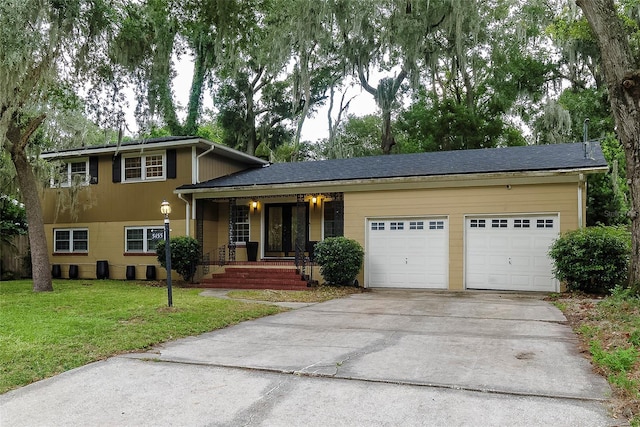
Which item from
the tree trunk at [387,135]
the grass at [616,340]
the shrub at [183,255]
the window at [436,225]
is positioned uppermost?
the tree trunk at [387,135]

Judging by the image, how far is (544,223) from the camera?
1098 cm

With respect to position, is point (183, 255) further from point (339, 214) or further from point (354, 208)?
point (354, 208)

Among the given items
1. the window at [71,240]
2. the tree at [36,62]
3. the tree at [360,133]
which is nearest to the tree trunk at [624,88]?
the tree at [36,62]

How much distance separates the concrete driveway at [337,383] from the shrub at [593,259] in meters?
3.70

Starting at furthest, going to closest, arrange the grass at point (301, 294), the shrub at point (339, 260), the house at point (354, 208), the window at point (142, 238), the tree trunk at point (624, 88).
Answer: the window at point (142, 238), the shrub at point (339, 260), the house at point (354, 208), the grass at point (301, 294), the tree trunk at point (624, 88)

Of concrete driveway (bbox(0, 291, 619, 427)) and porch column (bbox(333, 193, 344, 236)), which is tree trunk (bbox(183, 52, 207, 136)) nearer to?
porch column (bbox(333, 193, 344, 236))

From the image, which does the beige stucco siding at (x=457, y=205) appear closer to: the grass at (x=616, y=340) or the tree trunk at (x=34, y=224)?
the grass at (x=616, y=340)

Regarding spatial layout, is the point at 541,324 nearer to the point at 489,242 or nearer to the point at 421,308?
the point at 421,308

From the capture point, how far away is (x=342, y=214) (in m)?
13.1

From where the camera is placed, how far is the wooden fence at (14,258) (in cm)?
1573

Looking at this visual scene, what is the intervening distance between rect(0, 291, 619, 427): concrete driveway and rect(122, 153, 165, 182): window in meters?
9.92

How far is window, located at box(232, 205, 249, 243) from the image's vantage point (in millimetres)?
15484

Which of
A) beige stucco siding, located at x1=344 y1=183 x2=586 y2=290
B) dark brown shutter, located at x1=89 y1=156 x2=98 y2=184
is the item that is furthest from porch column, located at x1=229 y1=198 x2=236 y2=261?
dark brown shutter, located at x1=89 y1=156 x2=98 y2=184

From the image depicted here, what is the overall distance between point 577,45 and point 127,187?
18105mm
